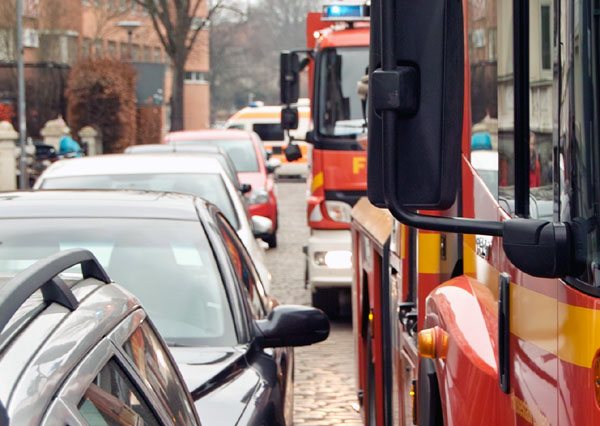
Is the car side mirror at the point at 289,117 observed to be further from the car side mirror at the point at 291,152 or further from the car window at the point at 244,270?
the car window at the point at 244,270

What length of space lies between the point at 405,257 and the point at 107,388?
2.60m

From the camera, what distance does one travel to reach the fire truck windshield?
38.5ft

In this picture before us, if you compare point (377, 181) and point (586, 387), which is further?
point (377, 181)

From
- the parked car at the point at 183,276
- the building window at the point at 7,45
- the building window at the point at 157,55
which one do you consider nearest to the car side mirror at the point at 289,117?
the parked car at the point at 183,276

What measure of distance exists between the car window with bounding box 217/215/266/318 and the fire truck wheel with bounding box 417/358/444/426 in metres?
1.32

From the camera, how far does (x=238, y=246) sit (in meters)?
5.65

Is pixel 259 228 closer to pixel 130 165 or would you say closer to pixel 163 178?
pixel 163 178

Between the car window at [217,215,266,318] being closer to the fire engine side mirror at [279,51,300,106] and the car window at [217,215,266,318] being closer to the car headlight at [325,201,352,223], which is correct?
the car headlight at [325,201,352,223]

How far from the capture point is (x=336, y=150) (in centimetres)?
1167

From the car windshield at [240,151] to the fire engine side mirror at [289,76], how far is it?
6.08 meters

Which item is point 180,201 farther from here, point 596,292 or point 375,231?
point 596,292

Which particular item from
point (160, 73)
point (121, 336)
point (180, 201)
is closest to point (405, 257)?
point (180, 201)

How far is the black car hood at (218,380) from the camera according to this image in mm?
4137

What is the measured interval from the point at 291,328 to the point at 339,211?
6884 mm
